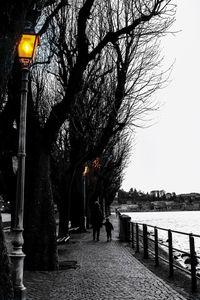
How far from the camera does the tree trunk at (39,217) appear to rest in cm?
991

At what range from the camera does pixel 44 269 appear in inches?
385

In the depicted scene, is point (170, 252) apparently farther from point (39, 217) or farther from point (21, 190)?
point (21, 190)

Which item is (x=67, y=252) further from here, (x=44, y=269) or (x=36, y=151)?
(x=36, y=151)

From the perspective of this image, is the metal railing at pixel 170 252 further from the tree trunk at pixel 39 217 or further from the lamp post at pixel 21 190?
the lamp post at pixel 21 190

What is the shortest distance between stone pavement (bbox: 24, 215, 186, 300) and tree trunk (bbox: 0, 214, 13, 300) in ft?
8.59

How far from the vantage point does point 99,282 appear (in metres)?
7.93

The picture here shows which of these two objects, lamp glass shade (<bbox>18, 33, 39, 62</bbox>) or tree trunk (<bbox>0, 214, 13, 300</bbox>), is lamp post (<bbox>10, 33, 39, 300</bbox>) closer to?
lamp glass shade (<bbox>18, 33, 39, 62</bbox>)

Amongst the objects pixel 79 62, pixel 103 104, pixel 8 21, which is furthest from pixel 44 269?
pixel 103 104

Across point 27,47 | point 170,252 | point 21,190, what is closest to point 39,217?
point 170,252

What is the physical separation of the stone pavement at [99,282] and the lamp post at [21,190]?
887 mm

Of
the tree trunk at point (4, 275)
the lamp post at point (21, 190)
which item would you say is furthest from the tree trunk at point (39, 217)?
the tree trunk at point (4, 275)

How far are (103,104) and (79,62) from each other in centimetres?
856

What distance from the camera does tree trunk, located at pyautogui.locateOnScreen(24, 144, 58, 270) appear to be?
9914mm

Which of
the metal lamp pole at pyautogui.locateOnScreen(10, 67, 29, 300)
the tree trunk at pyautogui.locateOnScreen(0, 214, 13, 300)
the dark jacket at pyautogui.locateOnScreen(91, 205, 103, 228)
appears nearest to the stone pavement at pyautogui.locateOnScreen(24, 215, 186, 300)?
the metal lamp pole at pyautogui.locateOnScreen(10, 67, 29, 300)
